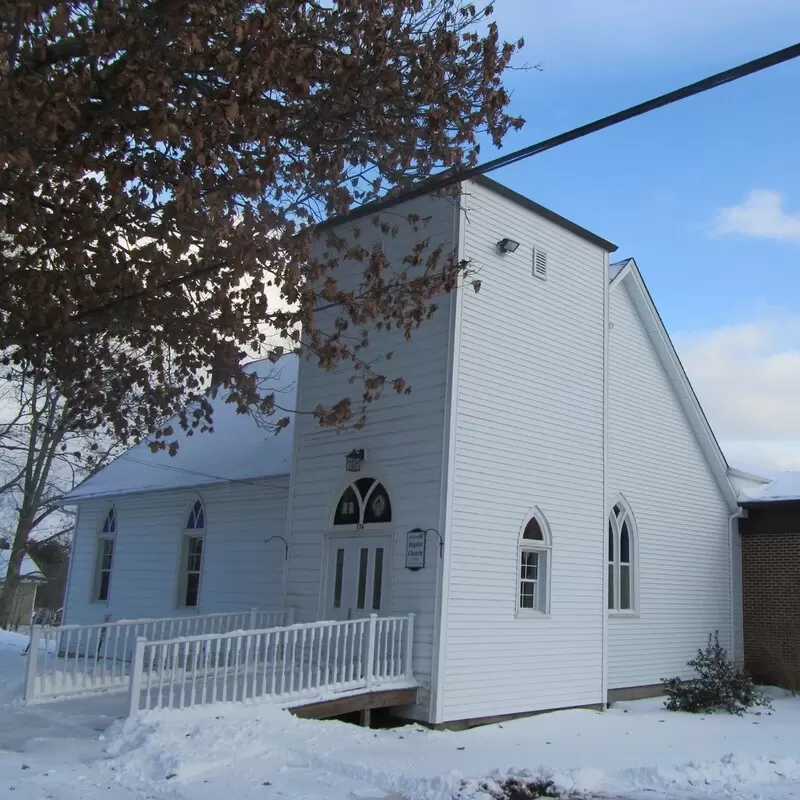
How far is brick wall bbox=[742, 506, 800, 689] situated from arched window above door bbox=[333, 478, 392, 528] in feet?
32.6

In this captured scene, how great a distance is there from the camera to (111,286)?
945cm

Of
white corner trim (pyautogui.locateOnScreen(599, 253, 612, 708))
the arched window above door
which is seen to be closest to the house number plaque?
the arched window above door

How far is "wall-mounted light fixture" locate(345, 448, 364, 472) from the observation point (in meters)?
14.2

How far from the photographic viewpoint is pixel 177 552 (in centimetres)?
1955

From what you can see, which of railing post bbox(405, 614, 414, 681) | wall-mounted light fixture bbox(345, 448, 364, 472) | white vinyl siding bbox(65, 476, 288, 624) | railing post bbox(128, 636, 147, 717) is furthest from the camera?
white vinyl siding bbox(65, 476, 288, 624)

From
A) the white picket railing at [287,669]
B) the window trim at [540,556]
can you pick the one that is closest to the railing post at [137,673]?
the white picket railing at [287,669]

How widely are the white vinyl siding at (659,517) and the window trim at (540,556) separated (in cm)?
282

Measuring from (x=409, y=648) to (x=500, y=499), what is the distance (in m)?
2.63

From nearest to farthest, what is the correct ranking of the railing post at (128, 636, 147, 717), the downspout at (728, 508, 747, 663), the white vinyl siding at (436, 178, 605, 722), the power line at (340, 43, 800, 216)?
the power line at (340, 43, 800, 216), the railing post at (128, 636, 147, 717), the white vinyl siding at (436, 178, 605, 722), the downspout at (728, 508, 747, 663)

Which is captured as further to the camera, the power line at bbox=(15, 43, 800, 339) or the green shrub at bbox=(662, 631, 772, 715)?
the green shrub at bbox=(662, 631, 772, 715)

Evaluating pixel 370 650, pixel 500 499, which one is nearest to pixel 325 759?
Answer: pixel 370 650

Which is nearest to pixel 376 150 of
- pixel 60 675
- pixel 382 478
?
pixel 382 478

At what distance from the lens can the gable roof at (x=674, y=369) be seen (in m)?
18.6

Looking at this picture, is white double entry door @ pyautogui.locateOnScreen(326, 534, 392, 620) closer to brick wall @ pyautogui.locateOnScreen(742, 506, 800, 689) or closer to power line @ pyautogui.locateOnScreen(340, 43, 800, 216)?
power line @ pyautogui.locateOnScreen(340, 43, 800, 216)
